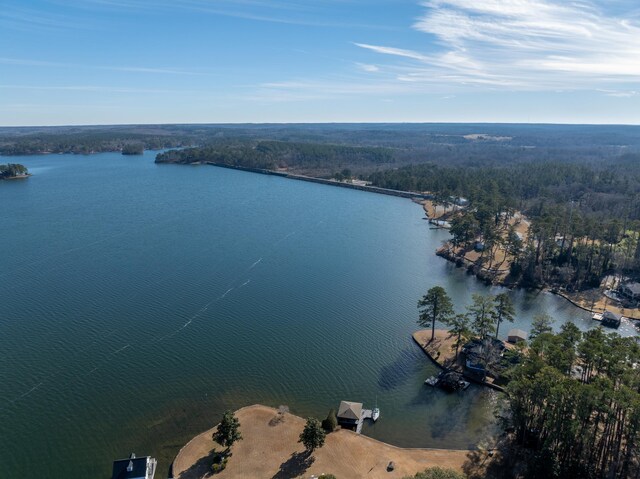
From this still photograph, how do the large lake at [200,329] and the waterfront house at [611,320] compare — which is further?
the waterfront house at [611,320]

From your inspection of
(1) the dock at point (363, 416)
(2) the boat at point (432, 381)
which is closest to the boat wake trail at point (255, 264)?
(2) the boat at point (432, 381)

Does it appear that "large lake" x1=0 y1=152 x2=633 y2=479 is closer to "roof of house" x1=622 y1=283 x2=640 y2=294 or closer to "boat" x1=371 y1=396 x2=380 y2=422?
"boat" x1=371 y1=396 x2=380 y2=422

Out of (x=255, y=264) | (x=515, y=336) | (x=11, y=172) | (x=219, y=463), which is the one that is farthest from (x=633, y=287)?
(x=11, y=172)

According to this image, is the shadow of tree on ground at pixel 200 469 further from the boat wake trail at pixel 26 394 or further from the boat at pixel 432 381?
the boat at pixel 432 381

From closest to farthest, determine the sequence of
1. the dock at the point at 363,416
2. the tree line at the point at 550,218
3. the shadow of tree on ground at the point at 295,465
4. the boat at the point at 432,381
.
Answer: the shadow of tree on ground at the point at 295,465 < the dock at the point at 363,416 < the boat at the point at 432,381 < the tree line at the point at 550,218

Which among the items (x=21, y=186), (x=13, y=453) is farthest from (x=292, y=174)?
(x=13, y=453)

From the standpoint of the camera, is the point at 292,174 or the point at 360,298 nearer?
the point at 360,298

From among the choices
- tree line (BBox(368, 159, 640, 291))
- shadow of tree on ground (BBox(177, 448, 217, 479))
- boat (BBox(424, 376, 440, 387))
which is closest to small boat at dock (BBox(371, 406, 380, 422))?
boat (BBox(424, 376, 440, 387))

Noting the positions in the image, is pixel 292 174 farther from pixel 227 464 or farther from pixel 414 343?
pixel 227 464
